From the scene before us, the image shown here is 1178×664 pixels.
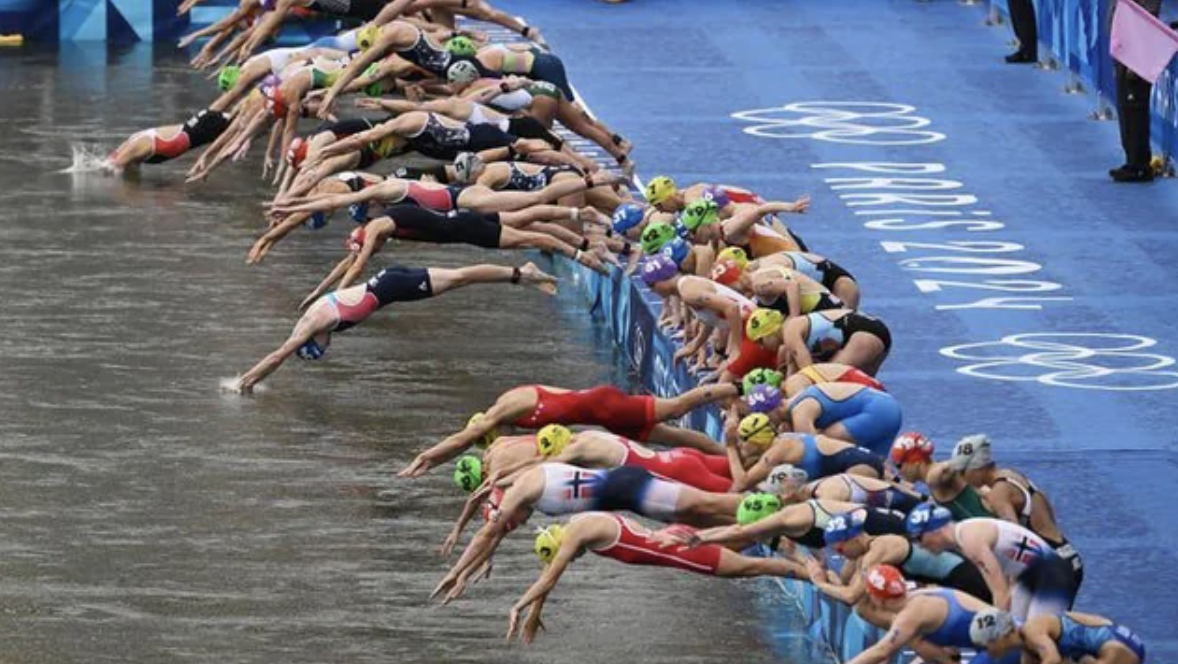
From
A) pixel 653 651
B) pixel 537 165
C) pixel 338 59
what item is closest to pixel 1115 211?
pixel 537 165

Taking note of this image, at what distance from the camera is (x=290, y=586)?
18.7m

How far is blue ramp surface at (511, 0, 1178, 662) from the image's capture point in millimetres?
20016

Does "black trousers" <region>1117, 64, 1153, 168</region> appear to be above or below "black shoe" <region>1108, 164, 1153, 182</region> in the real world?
above

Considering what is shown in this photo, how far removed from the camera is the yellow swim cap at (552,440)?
18.4m

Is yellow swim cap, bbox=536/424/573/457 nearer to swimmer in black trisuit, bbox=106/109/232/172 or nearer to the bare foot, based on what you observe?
the bare foot

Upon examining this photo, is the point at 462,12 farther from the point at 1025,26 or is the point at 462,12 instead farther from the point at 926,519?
the point at 926,519

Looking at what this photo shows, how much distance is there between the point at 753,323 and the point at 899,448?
2995 millimetres

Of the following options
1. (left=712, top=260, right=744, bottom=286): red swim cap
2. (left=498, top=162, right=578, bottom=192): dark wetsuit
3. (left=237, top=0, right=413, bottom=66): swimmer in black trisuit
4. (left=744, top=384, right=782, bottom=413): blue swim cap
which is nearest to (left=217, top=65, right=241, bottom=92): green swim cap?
(left=237, top=0, right=413, bottom=66): swimmer in black trisuit

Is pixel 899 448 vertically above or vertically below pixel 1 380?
above

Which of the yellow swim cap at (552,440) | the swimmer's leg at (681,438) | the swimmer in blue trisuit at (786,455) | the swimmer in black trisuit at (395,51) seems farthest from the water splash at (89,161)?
the swimmer in blue trisuit at (786,455)

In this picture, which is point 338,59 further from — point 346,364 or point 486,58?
point 346,364

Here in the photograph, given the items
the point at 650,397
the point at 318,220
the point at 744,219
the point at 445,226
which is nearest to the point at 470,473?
the point at 650,397

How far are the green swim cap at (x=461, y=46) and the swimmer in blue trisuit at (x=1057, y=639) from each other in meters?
13.1

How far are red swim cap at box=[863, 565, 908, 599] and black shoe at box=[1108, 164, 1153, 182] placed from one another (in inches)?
505
